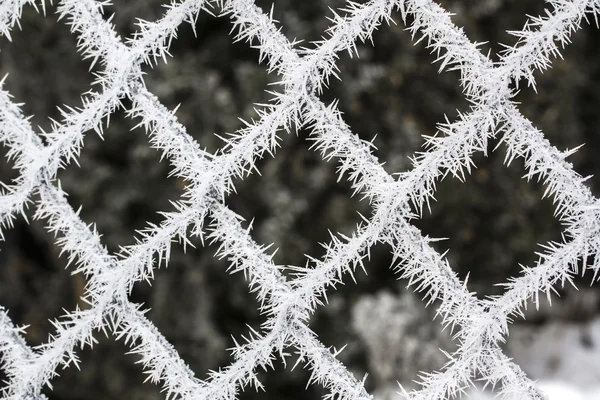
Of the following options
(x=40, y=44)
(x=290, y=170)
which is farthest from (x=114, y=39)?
(x=40, y=44)

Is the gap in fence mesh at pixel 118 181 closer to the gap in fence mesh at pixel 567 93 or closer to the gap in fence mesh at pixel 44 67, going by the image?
the gap in fence mesh at pixel 44 67

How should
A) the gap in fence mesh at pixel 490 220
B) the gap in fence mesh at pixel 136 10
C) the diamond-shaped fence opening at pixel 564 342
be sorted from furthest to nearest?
the diamond-shaped fence opening at pixel 564 342, the gap in fence mesh at pixel 490 220, the gap in fence mesh at pixel 136 10

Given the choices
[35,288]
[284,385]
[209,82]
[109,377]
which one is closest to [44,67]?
[209,82]

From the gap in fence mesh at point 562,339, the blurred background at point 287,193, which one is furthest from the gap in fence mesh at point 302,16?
the gap in fence mesh at point 562,339

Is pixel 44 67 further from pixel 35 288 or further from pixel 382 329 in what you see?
pixel 382 329

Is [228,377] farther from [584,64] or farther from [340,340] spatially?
[584,64]

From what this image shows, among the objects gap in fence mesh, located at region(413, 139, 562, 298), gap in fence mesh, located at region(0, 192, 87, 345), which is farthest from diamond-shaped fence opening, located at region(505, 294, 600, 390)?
gap in fence mesh, located at region(0, 192, 87, 345)
